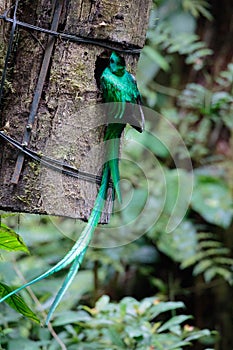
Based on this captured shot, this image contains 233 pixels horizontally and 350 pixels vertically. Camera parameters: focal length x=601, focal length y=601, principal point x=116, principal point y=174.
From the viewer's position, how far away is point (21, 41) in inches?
53.1

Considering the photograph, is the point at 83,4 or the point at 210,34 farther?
the point at 210,34

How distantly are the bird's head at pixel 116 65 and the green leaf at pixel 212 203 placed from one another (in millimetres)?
1664

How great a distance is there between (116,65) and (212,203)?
172 centimetres

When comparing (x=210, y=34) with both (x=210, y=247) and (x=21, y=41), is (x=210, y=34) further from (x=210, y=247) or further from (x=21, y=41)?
(x=21, y=41)

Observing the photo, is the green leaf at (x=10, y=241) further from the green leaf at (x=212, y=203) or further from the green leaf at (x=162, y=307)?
the green leaf at (x=212, y=203)

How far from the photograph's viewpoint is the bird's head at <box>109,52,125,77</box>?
4.45 ft

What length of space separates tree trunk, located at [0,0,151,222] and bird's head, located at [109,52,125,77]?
0.04 meters

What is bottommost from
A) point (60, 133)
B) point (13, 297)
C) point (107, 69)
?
point (13, 297)

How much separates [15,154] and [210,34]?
2.59 metres

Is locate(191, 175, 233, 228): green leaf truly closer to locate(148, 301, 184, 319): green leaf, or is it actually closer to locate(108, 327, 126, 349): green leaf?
locate(148, 301, 184, 319): green leaf

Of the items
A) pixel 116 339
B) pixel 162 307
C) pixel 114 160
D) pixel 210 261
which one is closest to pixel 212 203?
pixel 210 261

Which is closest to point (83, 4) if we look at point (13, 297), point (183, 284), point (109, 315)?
point (13, 297)

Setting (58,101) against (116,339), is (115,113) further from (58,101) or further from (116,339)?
(116,339)

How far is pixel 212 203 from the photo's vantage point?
2965mm
